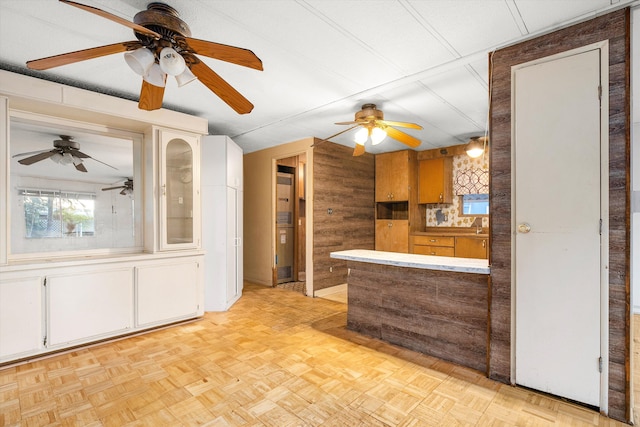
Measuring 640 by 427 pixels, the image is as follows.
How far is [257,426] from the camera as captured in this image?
1.79 m

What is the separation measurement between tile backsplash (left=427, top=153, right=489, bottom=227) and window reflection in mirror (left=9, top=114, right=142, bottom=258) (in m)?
4.67

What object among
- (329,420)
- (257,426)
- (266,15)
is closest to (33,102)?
(266,15)

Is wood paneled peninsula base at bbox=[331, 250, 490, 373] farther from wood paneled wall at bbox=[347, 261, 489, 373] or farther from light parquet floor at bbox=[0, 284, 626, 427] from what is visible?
light parquet floor at bbox=[0, 284, 626, 427]

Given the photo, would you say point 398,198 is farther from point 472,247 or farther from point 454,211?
point 472,247

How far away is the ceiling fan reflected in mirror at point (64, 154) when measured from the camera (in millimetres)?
2943

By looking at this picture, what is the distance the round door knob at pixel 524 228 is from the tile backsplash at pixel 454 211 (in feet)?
10.7

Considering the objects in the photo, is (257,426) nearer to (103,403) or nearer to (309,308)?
(103,403)

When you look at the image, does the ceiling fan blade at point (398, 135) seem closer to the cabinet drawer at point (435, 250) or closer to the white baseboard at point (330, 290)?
the cabinet drawer at point (435, 250)

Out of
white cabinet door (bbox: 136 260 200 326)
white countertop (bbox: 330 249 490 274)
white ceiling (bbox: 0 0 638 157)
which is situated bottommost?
white cabinet door (bbox: 136 260 200 326)

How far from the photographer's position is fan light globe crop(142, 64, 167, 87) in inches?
78.2

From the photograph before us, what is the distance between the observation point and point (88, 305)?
2943mm

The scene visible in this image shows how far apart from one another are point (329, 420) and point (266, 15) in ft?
7.97

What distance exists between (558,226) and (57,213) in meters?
4.17

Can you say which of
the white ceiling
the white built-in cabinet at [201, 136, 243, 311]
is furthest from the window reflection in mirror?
the white built-in cabinet at [201, 136, 243, 311]
